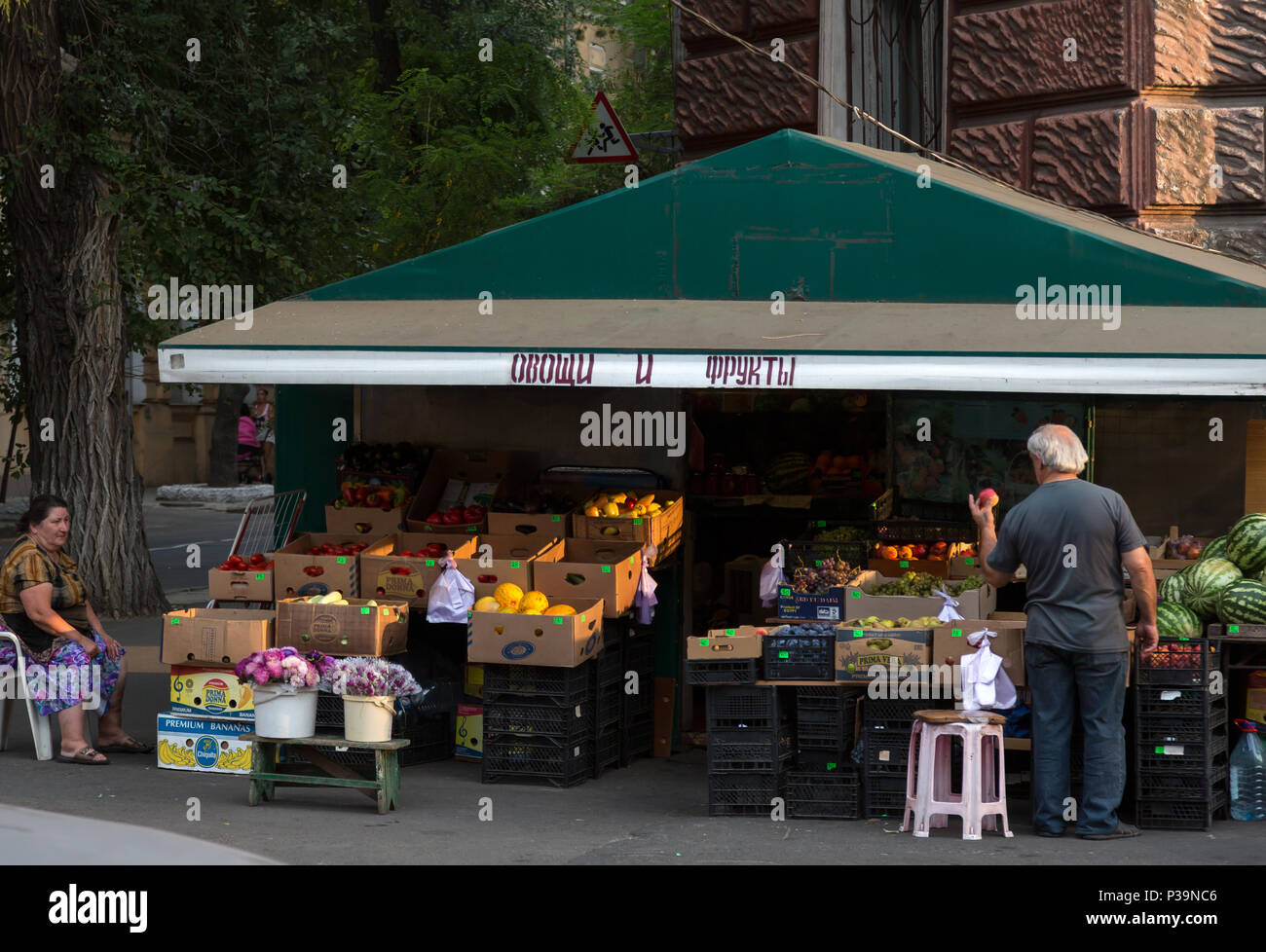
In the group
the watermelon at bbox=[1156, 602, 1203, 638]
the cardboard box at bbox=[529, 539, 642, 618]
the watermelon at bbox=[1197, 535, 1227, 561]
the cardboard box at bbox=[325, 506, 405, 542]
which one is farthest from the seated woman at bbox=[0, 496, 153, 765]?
the watermelon at bbox=[1197, 535, 1227, 561]

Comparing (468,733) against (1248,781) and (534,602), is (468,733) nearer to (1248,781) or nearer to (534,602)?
(534,602)

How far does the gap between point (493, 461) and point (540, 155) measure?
11245 millimetres

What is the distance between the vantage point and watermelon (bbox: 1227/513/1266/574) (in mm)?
8148

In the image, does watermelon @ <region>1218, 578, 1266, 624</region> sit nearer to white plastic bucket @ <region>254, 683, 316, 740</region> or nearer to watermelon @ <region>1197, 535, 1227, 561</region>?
watermelon @ <region>1197, 535, 1227, 561</region>

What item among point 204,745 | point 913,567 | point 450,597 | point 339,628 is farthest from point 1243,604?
point 204,745

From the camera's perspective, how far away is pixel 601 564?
903 centimetres

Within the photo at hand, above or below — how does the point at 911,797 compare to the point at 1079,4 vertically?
below

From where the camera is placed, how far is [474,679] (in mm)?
9484

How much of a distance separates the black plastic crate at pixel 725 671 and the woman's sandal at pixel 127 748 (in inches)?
137

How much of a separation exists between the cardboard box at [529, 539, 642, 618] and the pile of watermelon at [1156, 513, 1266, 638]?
290 centimetres
